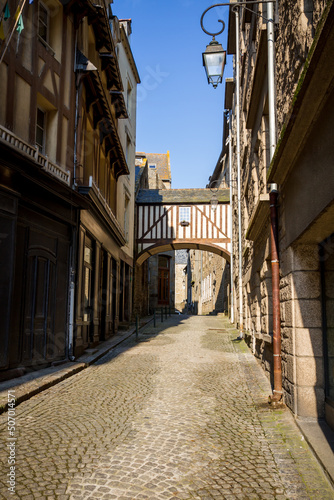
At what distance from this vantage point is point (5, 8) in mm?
6043

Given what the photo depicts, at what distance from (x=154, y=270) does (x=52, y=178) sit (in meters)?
20.7


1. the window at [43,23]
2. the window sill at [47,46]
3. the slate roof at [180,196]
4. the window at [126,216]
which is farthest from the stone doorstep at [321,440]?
the slate roof at [180,196]

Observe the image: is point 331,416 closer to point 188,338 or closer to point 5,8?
point 5,8

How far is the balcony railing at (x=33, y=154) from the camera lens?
20.1ft

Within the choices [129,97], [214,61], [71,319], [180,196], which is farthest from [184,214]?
[214,61]

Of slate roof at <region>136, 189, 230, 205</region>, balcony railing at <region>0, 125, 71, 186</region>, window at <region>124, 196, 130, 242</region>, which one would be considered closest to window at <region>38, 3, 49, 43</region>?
balcony railing at <region>0, 125, 71, 186</region>

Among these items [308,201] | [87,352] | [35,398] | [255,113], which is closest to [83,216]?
[87,352]

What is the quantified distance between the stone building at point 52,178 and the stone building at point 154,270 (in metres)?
9.67

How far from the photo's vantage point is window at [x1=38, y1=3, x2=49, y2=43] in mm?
7883

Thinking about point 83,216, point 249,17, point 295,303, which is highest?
point 249,17

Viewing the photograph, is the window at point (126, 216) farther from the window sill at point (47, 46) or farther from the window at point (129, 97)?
the window sill at point (47, 46)

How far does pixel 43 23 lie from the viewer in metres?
8.02

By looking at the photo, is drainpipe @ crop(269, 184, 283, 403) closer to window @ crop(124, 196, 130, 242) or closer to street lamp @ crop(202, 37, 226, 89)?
street lamp @ crop(202, 37, 226, 89)

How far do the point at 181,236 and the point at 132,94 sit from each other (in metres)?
6.51
